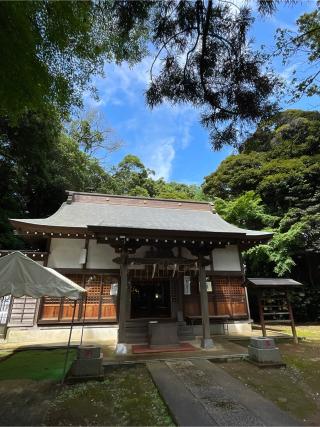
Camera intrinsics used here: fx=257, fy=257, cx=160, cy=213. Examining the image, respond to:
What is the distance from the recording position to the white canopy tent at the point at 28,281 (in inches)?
173

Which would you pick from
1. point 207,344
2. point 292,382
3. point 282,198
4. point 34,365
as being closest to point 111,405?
point 34,365

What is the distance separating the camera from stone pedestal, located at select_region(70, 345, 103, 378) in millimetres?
5090

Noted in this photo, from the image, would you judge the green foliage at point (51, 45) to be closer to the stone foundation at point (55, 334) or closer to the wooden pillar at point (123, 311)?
the wooden pillar at point (123, 311)

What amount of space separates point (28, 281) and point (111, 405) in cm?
244

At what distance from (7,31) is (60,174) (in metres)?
15.8

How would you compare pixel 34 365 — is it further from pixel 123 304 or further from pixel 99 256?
pixel 99 256

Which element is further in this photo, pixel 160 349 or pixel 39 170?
pixel 39 170

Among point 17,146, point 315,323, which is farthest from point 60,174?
point 315,323

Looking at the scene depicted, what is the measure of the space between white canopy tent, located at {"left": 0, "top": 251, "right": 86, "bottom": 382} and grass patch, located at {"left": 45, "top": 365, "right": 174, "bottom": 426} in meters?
0.84

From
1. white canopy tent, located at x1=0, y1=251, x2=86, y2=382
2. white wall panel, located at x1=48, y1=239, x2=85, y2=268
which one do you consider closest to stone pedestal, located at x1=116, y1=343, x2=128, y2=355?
white canopy tent, located at x1=0, y1=251, x2=86, y2=382

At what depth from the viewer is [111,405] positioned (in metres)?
3.94

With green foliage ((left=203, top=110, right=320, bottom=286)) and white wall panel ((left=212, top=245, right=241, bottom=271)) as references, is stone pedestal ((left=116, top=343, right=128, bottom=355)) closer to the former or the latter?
white wall panel ((left=212, top=245, right=241, bottom=271))

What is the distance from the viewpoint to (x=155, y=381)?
16.3 ft

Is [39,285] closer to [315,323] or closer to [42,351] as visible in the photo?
[42,351]
